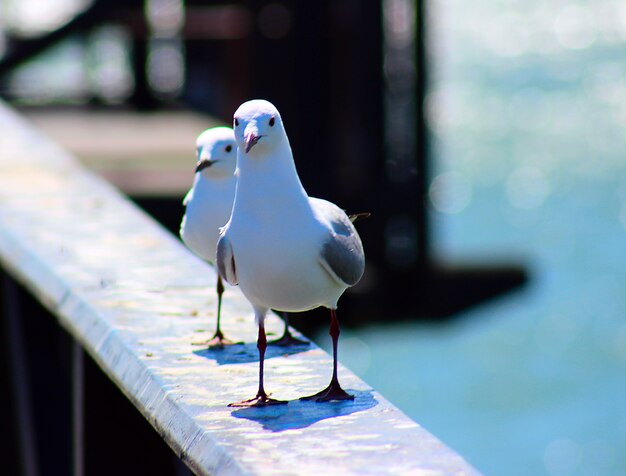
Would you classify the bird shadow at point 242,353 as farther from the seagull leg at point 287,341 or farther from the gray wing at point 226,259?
the gray wing at point 226,259

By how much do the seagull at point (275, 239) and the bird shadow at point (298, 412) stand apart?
0.03 m

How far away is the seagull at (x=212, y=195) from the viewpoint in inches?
127

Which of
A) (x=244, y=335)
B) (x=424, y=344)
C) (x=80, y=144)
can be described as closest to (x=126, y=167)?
(x=80, y=144)

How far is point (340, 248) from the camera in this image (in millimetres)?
2809

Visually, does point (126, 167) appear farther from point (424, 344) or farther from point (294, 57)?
point (424, 344)

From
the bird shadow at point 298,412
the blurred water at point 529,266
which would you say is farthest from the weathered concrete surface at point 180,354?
the blurred water at point 529,266

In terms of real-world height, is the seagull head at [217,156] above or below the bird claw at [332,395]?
above

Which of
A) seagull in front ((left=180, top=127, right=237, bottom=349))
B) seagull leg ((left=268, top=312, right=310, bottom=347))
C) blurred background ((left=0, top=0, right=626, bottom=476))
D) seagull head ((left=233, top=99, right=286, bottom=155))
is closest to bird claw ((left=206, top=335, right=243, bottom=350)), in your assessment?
seagull in front ((left=180, top=127, right=237, bottom=349))

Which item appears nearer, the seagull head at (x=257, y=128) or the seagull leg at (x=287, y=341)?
the seagull head at (x=257, y=128)

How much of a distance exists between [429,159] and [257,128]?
A: 7.50m

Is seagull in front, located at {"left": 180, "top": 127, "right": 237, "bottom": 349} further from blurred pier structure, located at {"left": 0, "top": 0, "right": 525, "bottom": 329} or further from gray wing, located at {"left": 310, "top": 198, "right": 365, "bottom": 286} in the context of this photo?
blurred pier structure, located at {"left": 0, "top": 0, "right": 525, "bottom": 329}

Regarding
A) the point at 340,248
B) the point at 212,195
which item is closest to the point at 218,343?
the point at 212,195

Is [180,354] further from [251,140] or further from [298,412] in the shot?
[251,140]

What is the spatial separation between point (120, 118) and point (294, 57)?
4344 millimetres
